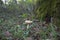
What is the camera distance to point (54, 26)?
404cm

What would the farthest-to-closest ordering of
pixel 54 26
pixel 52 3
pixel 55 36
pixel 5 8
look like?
pixel 5 8 → pixel 52 3 → pixel 54 26 → pixel 55 36

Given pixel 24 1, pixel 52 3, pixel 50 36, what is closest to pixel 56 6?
pixel 52 3

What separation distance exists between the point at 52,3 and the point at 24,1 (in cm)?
296

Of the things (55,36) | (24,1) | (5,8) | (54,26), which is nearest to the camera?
(55,36)

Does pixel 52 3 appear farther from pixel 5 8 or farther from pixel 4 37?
pixel 5 8

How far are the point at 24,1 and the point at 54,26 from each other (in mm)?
3414

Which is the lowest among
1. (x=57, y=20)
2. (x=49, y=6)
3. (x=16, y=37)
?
(x=16, y=37)

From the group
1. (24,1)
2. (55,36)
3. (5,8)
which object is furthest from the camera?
(24,1)

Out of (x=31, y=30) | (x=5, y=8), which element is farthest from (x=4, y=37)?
(x=5, y=8)

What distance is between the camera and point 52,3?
14.4 feet

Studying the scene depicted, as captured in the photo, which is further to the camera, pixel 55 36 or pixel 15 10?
pixel 15 10

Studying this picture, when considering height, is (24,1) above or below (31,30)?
above

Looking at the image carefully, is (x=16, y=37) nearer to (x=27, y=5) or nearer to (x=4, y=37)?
(x=4, y=37)

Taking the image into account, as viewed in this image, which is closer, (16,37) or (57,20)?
(16,37)
